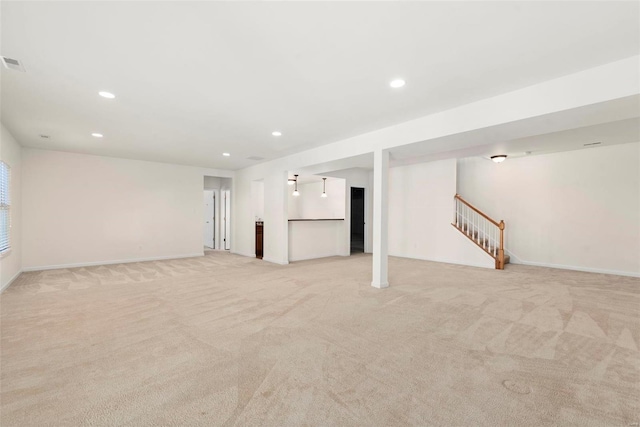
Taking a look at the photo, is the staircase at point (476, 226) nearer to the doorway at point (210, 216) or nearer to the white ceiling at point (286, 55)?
the white ceiling at point (286, 55)

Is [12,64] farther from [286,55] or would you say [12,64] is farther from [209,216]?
[209,216]

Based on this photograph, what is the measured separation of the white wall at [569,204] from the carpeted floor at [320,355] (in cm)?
170

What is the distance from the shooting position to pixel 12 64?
2.71 m

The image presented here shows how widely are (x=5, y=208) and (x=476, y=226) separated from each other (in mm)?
9820

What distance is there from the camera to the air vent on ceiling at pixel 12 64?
8.64 ft

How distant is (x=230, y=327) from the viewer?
10.2 feet

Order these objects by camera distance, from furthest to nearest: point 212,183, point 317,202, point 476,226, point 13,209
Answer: point 317,202 → point 212,183 → point 476,226 → point 13,209

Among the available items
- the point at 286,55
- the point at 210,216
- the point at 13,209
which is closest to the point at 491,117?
the point at 286,55

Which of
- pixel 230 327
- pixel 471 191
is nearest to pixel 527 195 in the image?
pixel 471 191

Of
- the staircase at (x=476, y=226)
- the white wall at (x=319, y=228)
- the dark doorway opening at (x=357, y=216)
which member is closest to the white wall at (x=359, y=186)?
the white wall at (x=319, y=228)

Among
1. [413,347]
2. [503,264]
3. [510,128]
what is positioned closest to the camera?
[413,347]

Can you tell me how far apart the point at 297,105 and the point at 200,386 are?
3.20 metres

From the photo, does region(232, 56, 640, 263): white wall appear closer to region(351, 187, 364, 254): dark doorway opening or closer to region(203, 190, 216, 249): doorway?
region(203, 190, 216, 249): doorway

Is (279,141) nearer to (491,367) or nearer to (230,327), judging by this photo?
(230,327)
